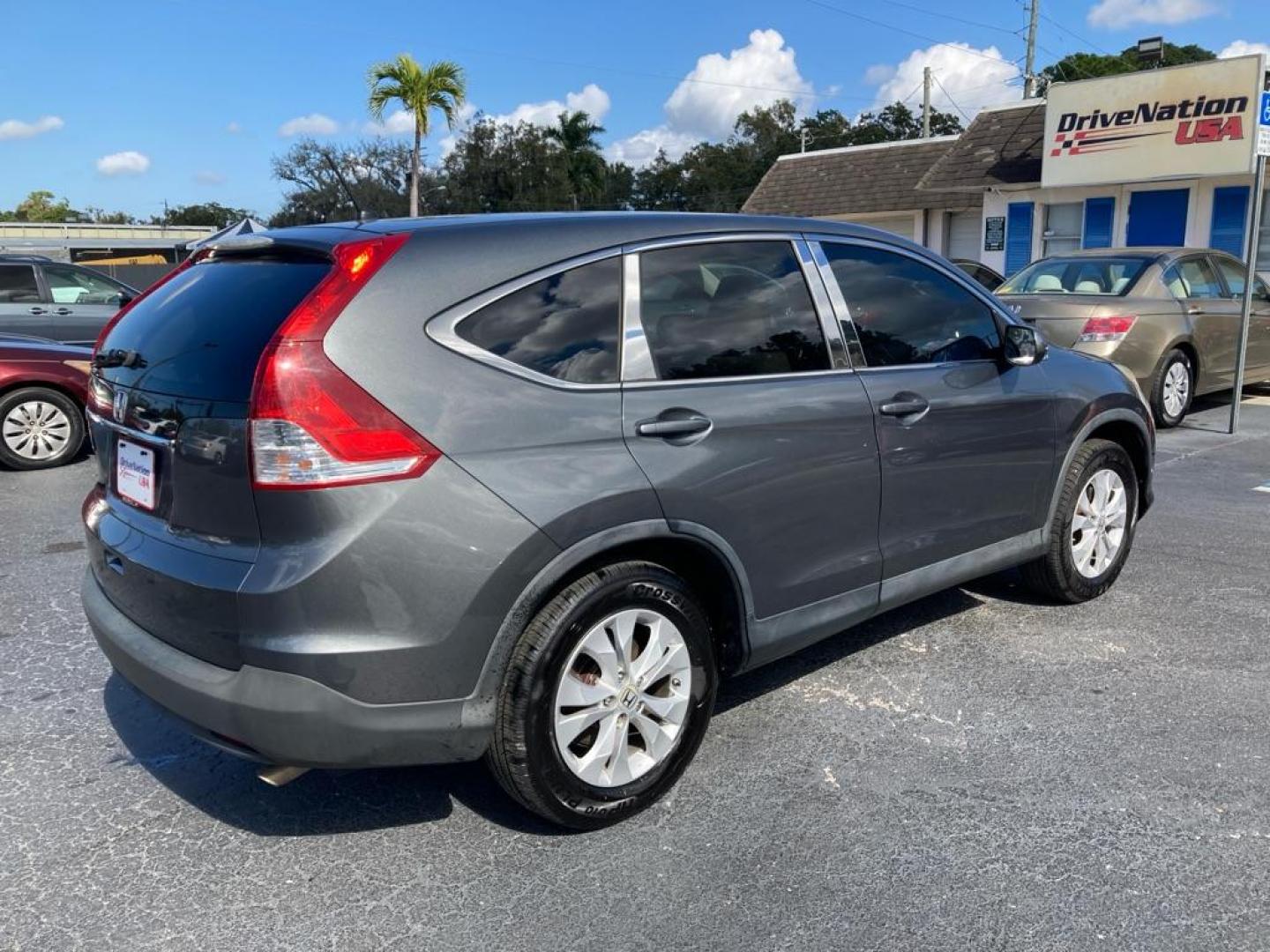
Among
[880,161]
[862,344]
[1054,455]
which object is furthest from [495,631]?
[880,161]

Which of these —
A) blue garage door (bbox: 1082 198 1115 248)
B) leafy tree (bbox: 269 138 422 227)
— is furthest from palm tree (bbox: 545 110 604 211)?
blue garage door (bbox: 1082 198 1115 248)

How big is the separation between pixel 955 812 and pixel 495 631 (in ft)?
4.96

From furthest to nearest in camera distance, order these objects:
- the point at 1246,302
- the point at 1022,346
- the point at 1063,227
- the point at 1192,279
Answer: the point at 1063,227 → the point at 1192,279 → the point at 1246,302 → the point at 1022,346

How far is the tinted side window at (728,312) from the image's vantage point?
3215 mm

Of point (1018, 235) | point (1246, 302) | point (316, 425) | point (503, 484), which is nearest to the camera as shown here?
point (316, 425)

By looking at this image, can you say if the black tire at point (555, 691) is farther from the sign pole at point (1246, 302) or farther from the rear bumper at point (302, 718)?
the sign pole at point (1246, 302)

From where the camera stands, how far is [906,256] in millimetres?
4070

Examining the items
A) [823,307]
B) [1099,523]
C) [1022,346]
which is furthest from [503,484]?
[1099,523]

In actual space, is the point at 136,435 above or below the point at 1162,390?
above

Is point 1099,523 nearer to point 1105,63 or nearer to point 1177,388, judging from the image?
point 1177,388

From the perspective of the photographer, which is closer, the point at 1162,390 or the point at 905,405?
the point at 905,405

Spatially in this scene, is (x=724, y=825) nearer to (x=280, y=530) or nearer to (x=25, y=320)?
(x=280, y=530)

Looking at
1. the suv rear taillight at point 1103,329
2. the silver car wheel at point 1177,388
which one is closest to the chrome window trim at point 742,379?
the suv rear taillight at point 1103,329

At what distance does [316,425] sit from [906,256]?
8.15ft
